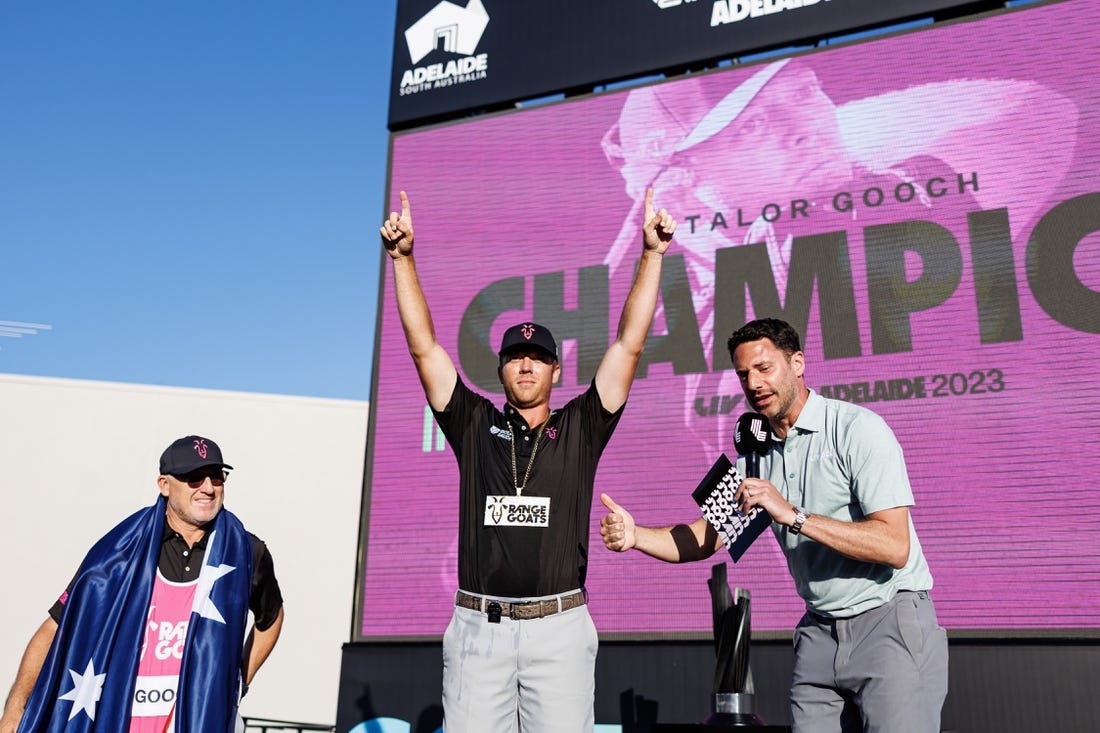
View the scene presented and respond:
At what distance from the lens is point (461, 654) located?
119 inches

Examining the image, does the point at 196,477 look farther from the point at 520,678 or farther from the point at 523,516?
the point at 520,678

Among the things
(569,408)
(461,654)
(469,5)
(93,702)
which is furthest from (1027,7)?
(93,702)

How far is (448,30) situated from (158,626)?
6.15 metres

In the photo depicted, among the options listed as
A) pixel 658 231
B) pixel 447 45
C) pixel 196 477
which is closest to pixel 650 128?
pixel 447 45

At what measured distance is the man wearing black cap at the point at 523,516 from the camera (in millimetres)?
2979

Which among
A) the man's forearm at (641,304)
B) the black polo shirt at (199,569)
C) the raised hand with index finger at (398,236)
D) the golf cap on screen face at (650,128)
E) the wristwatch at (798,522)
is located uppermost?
the golf cap on screen face at (650,128)

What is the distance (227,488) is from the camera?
38.7ft

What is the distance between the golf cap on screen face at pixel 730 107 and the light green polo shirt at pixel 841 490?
4210 millimetres

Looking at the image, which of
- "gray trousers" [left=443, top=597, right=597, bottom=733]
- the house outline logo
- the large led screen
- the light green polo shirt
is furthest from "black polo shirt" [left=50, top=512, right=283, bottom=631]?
the house outline logo

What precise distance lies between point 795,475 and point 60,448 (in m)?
10.6

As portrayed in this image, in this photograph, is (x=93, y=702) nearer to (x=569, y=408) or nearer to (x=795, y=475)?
(x=569, y=408)

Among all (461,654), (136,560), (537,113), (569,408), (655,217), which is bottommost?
(461,654)

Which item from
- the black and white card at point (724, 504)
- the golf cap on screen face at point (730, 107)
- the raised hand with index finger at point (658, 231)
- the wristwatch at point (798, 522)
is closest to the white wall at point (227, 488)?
the golf cap on screen face at point (730, 107)

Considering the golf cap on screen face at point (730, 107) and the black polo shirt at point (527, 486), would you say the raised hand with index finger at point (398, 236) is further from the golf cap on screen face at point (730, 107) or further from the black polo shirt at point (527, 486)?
the golf cap on screen face at point (730, 107)
